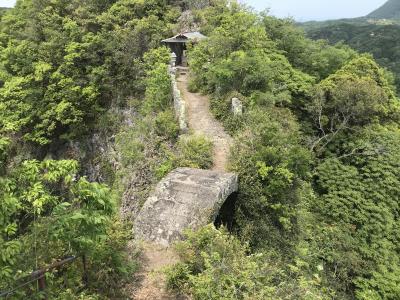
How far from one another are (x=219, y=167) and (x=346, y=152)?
10.4 metres

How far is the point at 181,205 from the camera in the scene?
8984 millimetres

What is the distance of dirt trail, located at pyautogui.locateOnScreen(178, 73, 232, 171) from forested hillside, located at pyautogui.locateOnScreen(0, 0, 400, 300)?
410mm

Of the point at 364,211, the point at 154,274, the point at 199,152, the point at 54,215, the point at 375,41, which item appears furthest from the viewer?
the point at 375,41

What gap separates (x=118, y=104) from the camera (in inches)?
762

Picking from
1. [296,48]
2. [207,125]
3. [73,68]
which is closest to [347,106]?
[296,48]

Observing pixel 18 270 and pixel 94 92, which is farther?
pixel 94 92

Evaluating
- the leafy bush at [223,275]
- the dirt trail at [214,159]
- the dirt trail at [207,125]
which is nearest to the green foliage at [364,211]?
the dirt trail at [207,125]

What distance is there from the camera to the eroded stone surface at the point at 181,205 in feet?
27.9

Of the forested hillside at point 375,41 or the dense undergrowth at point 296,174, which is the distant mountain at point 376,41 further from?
the dense undergrowth at point 296,174

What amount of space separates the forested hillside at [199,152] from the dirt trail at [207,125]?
41cm

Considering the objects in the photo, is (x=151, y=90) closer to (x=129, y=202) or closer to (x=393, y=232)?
(x=129, y=202)

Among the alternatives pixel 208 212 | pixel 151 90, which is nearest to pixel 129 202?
pixel 208 212

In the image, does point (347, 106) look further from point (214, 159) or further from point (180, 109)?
point (214, 159)

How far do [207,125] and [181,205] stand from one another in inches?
226
